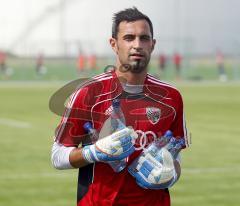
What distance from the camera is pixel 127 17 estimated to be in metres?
5.29

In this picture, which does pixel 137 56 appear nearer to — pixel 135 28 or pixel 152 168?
pixel 135 28

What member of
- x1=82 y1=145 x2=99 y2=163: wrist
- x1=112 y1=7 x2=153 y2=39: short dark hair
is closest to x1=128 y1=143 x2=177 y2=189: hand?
x1=82 y1=145 x2=99 y2=163: wrist

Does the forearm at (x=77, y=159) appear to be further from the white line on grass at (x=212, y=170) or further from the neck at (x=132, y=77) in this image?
the white line on grass at (x=212, y=170)

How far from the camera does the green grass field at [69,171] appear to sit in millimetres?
11188

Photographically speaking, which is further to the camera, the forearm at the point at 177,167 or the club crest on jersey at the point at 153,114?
the forearm at the point at 177,167

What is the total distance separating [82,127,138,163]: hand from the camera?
491cm

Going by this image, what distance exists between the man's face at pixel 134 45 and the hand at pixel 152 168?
547 millimetres

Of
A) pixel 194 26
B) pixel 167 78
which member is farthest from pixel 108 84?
pixel 194 26

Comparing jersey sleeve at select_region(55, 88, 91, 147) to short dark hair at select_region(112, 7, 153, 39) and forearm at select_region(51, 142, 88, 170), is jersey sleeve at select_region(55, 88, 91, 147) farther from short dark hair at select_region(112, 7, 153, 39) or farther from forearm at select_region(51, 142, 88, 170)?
short dark hair at select_region(112, 7, 153, 39)

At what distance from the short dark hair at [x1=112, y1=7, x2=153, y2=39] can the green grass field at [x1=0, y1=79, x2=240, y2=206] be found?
18.4 feet

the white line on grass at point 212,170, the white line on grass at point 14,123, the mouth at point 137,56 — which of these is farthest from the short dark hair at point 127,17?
the white line on grass at point 14,123

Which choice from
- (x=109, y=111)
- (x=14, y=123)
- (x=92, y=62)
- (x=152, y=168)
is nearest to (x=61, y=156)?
(x=109, y=111)

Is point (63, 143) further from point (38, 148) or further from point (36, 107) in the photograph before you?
point (36, 107)

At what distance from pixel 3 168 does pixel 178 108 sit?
880cm
